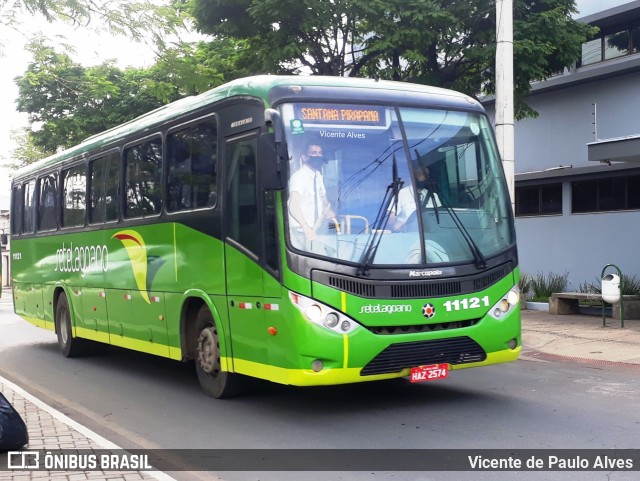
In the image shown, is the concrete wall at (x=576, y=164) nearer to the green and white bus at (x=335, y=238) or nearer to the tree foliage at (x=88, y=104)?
the tree foliage at (x=88, y=104)

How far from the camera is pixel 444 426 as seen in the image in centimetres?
798

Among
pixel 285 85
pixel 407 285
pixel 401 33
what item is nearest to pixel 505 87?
pixel 401 33

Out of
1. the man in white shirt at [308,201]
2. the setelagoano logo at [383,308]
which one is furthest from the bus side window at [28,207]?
the setelagoano logo at [383,308]

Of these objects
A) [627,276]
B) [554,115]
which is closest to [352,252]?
[627,276]

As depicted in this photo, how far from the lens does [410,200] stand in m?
8.37

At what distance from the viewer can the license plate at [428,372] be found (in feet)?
26.7

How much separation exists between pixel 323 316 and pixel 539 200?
17102 millimetres

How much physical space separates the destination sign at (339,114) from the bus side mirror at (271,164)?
17.7 inches

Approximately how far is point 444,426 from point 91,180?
762 centimetres

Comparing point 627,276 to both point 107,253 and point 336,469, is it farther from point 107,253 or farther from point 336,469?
point 336,469

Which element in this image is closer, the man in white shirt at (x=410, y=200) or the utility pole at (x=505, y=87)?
the man in white shirt at (x=410, y=200)

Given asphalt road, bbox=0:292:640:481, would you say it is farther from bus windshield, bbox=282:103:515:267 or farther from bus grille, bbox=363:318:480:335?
bus windshield, bbox=282:103:515:267

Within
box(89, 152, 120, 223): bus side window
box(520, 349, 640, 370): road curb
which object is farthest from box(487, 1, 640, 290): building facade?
box(89, 152, 120, 223): bus side window

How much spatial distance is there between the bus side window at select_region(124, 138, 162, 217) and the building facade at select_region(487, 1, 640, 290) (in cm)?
1186
